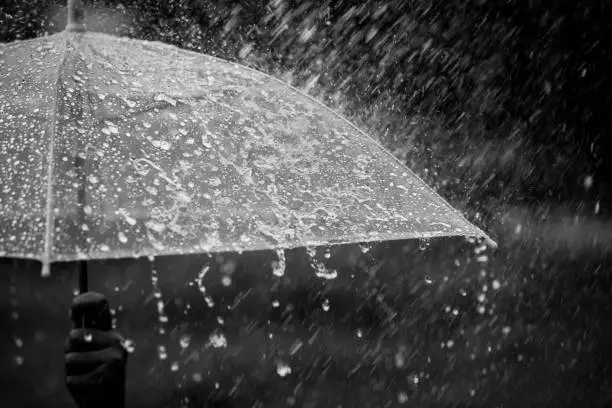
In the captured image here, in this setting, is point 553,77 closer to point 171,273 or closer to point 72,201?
point 171,273

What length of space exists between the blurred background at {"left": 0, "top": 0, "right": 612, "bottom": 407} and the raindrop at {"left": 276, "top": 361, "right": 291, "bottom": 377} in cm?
1

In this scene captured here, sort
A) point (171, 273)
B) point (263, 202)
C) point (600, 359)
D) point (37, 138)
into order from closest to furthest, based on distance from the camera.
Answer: point (37, 138) < point (263, 202) < point (171, 273) < point (600, 359)

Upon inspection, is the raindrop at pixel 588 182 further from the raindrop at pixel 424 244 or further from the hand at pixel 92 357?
the hand at pixel 92 357

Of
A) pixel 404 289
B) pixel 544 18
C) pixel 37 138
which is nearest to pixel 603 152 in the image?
pixel 544 18

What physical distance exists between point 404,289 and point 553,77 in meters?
1.56

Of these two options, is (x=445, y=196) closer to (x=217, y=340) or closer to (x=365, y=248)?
(x=365, y=248)

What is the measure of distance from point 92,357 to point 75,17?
0.78m

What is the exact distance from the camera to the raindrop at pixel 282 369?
3.87m

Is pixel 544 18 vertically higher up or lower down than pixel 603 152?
higher up

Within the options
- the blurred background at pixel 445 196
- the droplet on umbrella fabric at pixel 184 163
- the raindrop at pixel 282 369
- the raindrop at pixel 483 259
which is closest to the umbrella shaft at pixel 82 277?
the droplet on umbrella fabric at pixel 184 163

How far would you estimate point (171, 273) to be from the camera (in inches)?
152

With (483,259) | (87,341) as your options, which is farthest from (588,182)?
(87,341)

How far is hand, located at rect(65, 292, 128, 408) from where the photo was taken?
133 cm

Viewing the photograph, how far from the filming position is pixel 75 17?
155cm
